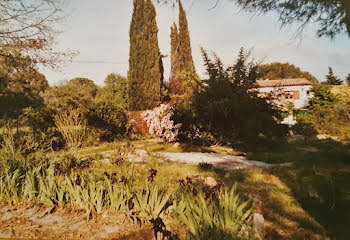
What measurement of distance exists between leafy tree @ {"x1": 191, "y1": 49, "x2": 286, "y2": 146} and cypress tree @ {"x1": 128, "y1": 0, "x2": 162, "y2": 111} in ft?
16.5

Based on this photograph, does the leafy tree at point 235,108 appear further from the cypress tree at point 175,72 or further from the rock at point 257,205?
the cypress tree at point 175,72

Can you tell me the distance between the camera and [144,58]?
42.3 feet

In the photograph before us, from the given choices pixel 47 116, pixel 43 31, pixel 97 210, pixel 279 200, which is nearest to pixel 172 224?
pixel 97 210

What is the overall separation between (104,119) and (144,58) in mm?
5048

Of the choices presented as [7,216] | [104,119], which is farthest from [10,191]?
[104,119]

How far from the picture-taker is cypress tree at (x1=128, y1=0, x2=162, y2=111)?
12.6 meters

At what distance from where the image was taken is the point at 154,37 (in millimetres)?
13047

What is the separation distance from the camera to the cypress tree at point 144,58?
1261 cm

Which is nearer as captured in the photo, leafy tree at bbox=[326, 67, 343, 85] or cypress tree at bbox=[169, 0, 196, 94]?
cypress tree at bbox=[169, 0, 196, 94]

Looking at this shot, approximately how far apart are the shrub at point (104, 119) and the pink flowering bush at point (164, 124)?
88.2 inches

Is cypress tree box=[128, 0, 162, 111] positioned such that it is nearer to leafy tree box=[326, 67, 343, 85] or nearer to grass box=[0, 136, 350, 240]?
grass box=[0, 136, 350, 240]

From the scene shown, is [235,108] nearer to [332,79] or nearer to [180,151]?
[180,151]

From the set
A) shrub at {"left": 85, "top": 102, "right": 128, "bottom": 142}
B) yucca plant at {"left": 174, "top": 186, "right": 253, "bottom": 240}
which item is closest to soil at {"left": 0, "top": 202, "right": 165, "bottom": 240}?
yucca plant at {"left": 174, "top": 186, "right": 253, "bottom": 240}

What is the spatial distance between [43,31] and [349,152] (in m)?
12.0
